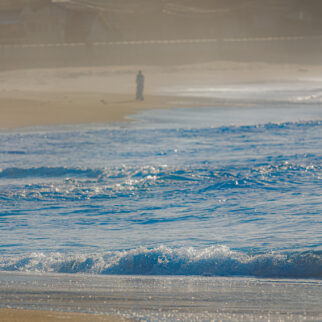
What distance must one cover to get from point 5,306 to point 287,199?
469cm

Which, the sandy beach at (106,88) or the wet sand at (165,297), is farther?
the sandy beach at (106,88)

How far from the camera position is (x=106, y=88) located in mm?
33250

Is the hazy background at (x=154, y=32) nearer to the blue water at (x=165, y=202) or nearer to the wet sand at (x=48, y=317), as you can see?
the blue water at (x=165, y=202)

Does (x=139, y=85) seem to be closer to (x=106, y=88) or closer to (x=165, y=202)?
(x=106, y=88)

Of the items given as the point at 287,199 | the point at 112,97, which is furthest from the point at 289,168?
the point at 112,97

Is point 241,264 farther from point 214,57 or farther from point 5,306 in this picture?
point 214,57

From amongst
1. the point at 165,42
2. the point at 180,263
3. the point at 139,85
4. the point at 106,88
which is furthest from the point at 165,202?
the point at 165,42

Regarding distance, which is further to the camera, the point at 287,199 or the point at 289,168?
the point at 289,168

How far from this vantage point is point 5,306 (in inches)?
166

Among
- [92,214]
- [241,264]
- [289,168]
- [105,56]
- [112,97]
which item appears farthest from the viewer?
[105,56]

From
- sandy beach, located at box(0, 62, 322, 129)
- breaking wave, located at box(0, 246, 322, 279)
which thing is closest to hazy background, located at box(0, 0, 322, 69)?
sandy beach, located at box(0, 62, 322, 129)

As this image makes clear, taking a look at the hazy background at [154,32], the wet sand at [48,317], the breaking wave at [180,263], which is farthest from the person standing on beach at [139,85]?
the wet sand at [48,317]

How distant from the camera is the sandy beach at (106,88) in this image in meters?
20.7

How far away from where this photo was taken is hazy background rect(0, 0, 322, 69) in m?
46.5
